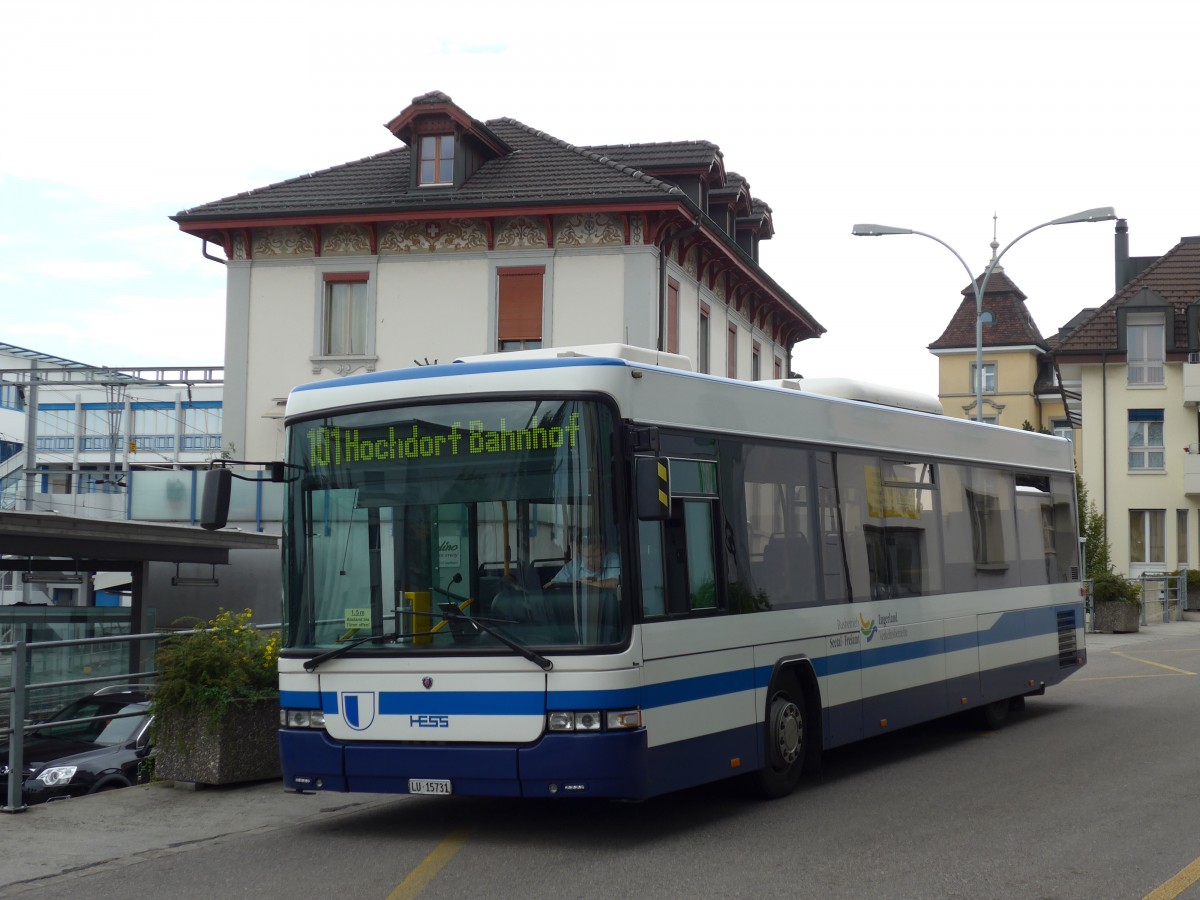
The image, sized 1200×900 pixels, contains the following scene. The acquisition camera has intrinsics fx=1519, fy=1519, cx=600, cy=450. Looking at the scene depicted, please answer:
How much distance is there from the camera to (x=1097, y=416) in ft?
175

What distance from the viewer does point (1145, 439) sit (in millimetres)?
53375

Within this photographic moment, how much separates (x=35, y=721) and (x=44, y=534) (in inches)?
493

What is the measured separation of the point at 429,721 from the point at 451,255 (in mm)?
23439

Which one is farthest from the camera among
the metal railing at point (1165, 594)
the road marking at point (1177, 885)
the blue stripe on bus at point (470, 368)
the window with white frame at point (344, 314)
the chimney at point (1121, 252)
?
the chimney at point (1121, 252)

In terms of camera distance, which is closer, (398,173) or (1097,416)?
(398,173)

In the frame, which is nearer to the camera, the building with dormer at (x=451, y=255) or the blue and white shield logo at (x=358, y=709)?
the blue and white shield logo at (x=358, y=709)

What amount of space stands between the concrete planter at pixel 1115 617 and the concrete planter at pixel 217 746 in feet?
85.5

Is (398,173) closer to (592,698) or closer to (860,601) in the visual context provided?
(860,601)

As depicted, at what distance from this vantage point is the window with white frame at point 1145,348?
52.9m

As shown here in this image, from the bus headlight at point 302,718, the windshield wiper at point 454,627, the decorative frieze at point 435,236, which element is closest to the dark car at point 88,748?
the bus headlight at point 302,718

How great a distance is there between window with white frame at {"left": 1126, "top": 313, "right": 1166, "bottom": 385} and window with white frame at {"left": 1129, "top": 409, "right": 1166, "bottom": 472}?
3.84 ft

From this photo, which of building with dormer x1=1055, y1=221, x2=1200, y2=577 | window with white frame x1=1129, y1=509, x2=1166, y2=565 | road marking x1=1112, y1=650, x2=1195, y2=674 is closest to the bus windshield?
road marking x1=1112, y1=650, x2=1195, y2=674

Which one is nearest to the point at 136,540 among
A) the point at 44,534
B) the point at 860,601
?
the point at 44,534

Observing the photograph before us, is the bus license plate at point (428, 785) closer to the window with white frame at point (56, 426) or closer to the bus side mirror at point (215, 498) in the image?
the bus side mirror at point (215, 498)
